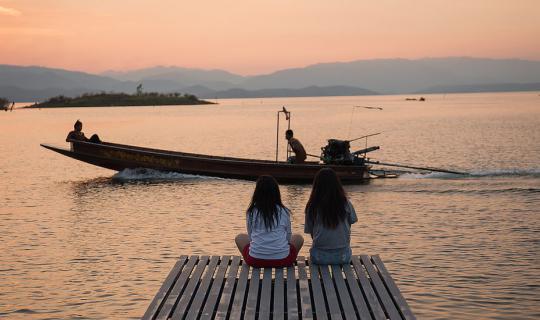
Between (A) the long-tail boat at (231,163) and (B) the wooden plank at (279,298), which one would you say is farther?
(A) the long-tail boat at (231,163)

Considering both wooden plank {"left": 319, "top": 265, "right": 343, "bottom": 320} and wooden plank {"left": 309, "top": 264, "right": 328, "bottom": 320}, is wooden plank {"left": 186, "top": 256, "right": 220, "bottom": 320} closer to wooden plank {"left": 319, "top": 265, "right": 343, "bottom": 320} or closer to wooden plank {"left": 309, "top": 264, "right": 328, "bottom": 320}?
wooden plank {"left": 309, "top": 264, "right": 328, "bottom": 320}

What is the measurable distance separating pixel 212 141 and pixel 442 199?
40289mm

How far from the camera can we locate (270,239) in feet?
28.5

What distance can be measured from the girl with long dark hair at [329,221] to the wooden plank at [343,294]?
180 millimetres

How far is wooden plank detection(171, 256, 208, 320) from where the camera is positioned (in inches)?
276

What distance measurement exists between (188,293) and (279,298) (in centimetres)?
101

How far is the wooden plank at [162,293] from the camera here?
699 cm

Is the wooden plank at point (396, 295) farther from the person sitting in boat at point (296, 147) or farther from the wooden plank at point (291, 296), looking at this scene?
the person sitting in boat at point (296, 147)

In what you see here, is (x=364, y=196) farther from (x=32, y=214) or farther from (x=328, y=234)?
(x=328, y=234)

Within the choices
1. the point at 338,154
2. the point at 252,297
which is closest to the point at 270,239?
the point at 252,297

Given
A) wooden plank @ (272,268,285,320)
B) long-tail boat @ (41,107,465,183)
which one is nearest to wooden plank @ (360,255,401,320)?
wooden plank @ (272,268,285,320)

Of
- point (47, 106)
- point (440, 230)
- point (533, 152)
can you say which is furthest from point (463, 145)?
point (47, 106)

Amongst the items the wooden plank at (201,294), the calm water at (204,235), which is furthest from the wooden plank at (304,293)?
the calm water at (204,235)

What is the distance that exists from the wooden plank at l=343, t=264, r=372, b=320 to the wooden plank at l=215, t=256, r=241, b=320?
4.37 feet
